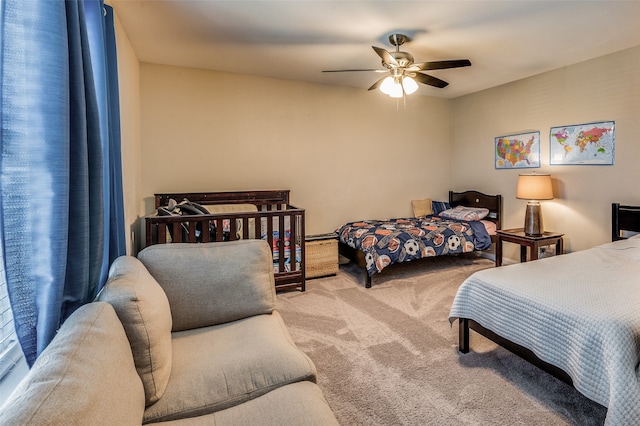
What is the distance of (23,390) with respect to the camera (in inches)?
27.8

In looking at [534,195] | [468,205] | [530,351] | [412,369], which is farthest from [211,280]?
[468,205]

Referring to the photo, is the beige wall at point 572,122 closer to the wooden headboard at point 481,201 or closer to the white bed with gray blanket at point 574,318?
the wooden headboard at point 481,201

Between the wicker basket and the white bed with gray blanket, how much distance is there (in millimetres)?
1919

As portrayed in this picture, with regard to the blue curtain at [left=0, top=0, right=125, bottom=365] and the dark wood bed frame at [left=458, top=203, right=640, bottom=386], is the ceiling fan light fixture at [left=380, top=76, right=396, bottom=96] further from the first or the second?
the blue curtain at [left=0, top=0, right=125, bottom=365]

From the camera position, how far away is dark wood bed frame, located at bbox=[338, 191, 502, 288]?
12.7ft

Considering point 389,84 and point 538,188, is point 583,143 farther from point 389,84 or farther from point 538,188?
point 389,84

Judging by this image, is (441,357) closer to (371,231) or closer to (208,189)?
(371,231)

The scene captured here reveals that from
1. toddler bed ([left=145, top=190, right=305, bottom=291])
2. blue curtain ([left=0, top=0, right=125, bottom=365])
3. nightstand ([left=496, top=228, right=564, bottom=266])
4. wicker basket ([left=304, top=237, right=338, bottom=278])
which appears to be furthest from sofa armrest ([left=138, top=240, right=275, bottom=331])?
nightstand ([left=496, top=228, right=564, bottom=266])

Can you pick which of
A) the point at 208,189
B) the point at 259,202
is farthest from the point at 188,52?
the point at 259,202

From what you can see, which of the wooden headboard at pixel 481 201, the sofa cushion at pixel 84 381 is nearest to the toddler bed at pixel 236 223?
the sofa cushion at pixel 84 381

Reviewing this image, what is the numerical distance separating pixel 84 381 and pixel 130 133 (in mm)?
2795

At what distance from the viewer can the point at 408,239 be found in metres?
3.81

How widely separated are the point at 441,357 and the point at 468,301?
43 centimetres

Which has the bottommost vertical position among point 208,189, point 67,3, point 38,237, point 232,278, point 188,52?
point 232,278
